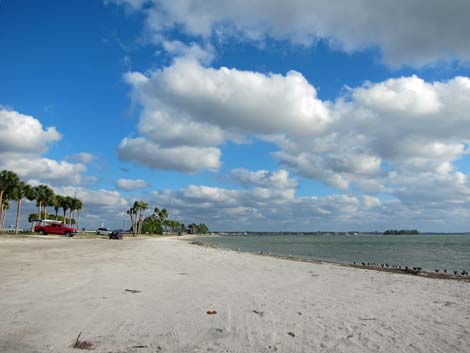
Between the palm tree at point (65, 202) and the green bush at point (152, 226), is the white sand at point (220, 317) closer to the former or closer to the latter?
the palm tree at point (65, 202)

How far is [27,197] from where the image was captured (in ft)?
269

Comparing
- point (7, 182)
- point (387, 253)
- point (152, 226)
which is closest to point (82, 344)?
point (387, 253)

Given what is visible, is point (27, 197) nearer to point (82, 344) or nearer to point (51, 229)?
point (51, 229)

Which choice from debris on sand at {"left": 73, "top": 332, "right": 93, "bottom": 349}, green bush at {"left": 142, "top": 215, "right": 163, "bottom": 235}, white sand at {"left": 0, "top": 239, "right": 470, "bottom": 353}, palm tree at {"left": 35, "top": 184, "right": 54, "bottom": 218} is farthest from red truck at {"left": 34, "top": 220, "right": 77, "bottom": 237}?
green bush at {"left": 142, "top": 215, "right": 163, "bottom": 235}

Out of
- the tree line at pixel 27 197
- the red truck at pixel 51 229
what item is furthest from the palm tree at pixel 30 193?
the red truck at pixel 51 229

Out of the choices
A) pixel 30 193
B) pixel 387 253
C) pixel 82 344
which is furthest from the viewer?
pixel 30 193

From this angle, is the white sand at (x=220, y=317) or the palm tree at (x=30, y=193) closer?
the white sand at (x=220, y=317)

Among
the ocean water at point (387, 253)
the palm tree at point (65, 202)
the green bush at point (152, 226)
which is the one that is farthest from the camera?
the green bush at point (152, 226)

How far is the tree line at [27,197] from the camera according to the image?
2749 inches

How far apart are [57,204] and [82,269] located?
90789 mm

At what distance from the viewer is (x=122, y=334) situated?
6691mm

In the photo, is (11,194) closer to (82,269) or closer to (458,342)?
(82,269)

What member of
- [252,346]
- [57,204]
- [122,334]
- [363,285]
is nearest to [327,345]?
[252,346]

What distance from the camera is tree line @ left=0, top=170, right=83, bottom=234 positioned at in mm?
69812
